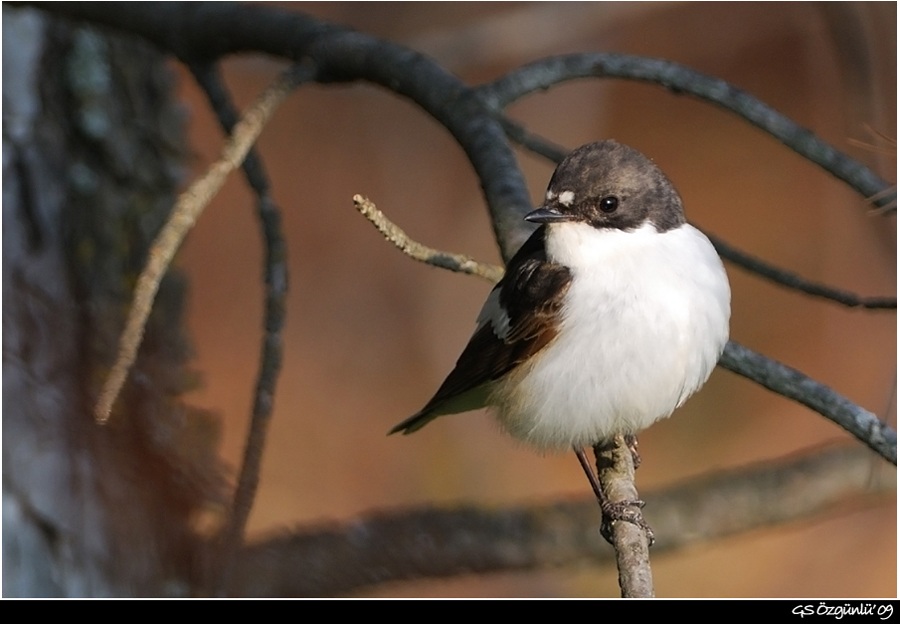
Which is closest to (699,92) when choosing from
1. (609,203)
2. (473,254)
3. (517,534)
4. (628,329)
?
(609,203)

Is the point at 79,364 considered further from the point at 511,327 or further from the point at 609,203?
the point at 609,203

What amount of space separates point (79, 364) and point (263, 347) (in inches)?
22.6

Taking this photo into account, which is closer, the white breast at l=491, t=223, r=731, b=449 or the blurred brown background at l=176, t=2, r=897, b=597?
the white breast at l=491, t=223, r=731, b=449

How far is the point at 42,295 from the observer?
2633mm

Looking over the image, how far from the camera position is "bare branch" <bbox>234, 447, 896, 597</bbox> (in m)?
2.44

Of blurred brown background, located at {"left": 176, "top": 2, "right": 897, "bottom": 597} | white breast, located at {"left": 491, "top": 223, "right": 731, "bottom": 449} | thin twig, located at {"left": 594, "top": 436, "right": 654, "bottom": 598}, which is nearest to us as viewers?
thin twig, located at {"left": 594, "top": 436, "right": 654, "bottom": 598}

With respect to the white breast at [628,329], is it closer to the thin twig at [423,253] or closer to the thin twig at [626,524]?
the thin twig at [626,524]

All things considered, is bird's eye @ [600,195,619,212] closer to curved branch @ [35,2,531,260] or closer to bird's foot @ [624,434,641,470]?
curved branch @ [35,2,531,260]

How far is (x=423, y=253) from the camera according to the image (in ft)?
6.68

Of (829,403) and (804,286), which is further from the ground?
(804,286)

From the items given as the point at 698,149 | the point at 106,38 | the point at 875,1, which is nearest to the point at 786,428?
the point at 698,149

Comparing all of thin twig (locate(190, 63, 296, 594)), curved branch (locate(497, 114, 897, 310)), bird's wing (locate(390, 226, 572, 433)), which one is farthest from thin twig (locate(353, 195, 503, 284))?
thin twig (locate(190, 63, 296, 594))

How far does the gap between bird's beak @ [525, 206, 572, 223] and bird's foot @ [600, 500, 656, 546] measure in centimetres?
55

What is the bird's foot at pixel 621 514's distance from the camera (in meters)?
1.92
